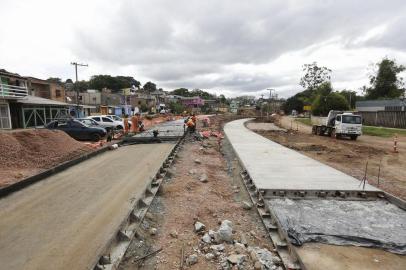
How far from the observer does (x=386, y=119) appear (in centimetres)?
3803

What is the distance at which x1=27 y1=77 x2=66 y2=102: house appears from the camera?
4337 centimetres

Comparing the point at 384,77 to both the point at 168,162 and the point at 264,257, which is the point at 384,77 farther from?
the point at 264,257

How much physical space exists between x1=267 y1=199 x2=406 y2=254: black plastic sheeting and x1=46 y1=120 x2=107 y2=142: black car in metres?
16.2

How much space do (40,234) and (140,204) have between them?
223 cm

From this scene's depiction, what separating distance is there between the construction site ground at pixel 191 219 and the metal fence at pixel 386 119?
31907mm

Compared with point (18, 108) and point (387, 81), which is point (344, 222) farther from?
point (387, 81)

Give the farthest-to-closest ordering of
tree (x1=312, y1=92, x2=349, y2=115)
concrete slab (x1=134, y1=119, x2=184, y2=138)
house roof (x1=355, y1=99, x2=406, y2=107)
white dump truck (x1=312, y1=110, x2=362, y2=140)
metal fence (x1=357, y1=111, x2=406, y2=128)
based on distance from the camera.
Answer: tree (x1=312, y1=92, x2=349, y2=115) → house roof (x1=355, y1=99, x2=406, y2=107) → metal fence (x1=357, y1=111, x2=406, y2=128) → white dump truck (x1=312, y1=110, x2=362, y2=140) → concrete slab (x1=134, y1=119, x2=184, y2=138)

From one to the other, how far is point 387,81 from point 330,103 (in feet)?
72.1

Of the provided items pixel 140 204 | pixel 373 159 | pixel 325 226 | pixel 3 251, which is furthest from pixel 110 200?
pixel 373 159

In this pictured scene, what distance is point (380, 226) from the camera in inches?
246

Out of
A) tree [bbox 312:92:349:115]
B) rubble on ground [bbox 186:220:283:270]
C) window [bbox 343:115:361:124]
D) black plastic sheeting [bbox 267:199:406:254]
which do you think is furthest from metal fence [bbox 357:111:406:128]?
rubble on ground [bbox 186:220:283:270]

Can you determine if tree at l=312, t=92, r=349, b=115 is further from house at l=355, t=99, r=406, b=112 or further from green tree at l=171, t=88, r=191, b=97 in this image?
green tree at l=171, t=88, r=191, b=97

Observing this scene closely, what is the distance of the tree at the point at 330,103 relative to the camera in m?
50.4

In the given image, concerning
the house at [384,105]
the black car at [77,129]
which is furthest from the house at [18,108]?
the house at [384,105]
